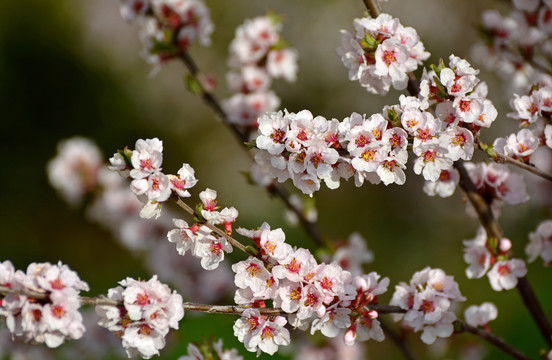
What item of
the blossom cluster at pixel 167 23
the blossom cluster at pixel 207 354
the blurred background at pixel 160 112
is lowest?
the blossom cluster at pixel 207 354

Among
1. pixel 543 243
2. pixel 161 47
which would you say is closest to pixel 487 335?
pixel 543 243

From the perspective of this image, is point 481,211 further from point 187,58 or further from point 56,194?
point 56,194

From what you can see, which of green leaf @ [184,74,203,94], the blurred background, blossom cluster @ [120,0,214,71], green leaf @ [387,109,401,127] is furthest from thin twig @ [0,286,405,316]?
the blurred background

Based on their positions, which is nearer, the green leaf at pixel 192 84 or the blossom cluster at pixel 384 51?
the blossom cluster at pixel 384 51

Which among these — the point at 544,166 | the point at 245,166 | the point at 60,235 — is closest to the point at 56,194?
the point at 60,235

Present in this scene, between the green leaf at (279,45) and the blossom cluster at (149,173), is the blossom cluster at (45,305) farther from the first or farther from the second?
the green leaf at (279,45)

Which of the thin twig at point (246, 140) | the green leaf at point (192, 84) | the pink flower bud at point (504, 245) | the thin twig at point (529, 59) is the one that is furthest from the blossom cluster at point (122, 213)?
the thin twig at point (529, 59)

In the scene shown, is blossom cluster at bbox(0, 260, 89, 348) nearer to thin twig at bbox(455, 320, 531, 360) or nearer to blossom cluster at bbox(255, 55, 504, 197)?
blossom cluster at bbox(255, 55, 504, 197)

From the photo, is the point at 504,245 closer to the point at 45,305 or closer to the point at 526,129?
the point at 526,129
